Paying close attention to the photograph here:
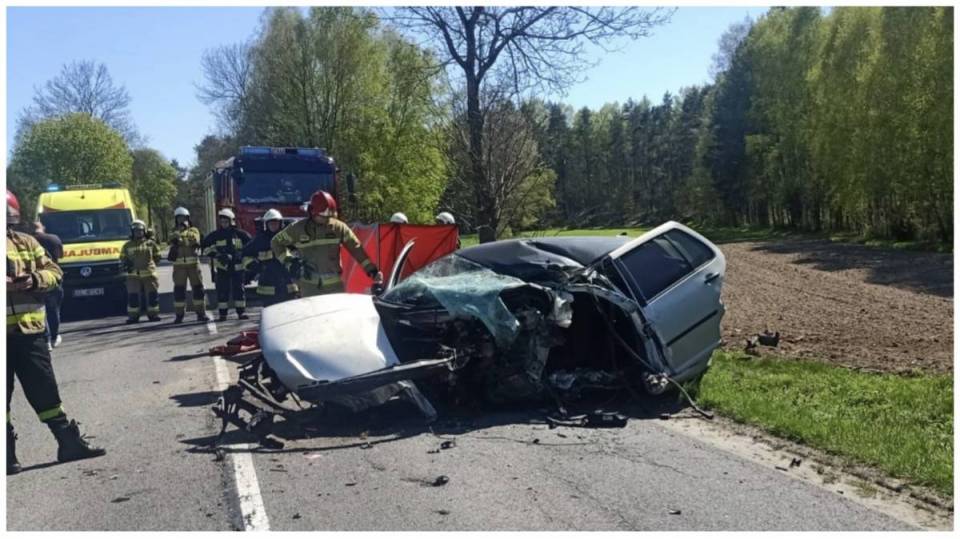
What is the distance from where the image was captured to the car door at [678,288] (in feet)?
21.3

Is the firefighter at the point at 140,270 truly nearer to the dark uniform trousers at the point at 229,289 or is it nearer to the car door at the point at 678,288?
the dark uniform trousers at the point at 229,289

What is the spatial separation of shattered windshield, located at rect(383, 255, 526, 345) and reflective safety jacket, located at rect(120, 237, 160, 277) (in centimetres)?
718

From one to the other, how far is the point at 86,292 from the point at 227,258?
3658mm

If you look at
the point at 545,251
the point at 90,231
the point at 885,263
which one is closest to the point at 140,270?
the point at 90,231

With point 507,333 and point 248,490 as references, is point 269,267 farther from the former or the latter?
point 248,490

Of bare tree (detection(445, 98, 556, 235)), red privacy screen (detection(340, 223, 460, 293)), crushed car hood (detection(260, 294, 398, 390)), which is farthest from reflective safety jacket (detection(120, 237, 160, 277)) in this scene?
crushed car hood (detection(260, 294, 398, 390))

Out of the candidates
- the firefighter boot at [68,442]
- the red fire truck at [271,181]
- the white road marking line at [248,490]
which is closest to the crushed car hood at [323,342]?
the white road marking line at [248,490]

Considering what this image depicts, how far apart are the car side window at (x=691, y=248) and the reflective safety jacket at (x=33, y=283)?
181 inches

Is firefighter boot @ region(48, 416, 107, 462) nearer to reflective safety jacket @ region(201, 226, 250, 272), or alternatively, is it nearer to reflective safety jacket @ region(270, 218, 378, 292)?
reflective safety jacket @ region(270, 218, 378, 292)

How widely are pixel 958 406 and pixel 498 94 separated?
12914 mm

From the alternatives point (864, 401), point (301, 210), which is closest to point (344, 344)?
point (864, 401)

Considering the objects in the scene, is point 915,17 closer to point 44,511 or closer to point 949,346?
point 949,346

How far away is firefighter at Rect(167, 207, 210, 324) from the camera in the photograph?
42.1ft

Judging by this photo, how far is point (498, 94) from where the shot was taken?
56.9ft
